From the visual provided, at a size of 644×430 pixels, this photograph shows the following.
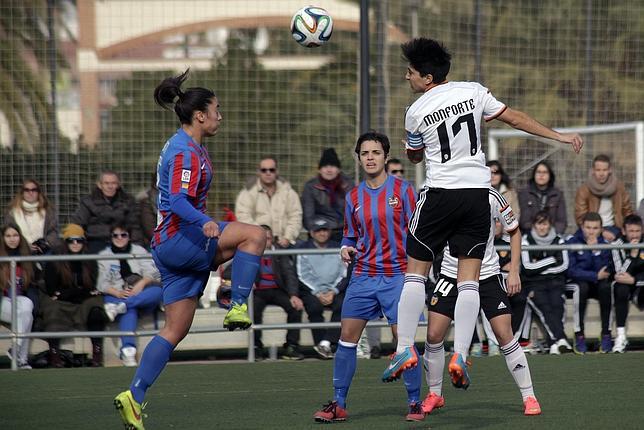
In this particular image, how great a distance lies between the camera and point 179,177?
6.25m

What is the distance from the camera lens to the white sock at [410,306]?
21.2ft

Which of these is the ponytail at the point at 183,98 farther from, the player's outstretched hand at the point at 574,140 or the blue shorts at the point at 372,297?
the player's outstretched hand at the point at 574,140

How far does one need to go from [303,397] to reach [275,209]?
442 centimetres

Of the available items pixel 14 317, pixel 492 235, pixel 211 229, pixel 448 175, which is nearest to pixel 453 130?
pixel 448 175

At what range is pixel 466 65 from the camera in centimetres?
1644

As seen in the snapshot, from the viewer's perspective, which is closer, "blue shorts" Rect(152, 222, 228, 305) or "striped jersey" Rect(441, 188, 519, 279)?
"blue shorts" Rect(152, 222, 228, 305)

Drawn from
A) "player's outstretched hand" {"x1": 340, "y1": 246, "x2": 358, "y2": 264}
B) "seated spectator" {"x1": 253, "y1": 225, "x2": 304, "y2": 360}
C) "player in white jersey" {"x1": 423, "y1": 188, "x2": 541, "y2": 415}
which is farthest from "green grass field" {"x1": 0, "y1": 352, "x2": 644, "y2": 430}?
"player's outstretched hand" {"x1": 340, "y1": 246, "x2": 358, "y2": 264}

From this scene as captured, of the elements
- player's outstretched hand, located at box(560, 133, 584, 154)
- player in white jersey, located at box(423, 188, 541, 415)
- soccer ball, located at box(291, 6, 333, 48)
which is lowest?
player in white jersey, located at box(423, 188, 541, 415)

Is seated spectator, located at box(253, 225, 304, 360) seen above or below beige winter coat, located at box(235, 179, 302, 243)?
below

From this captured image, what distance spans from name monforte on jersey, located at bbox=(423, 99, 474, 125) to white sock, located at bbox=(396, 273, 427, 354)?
907 millimetres

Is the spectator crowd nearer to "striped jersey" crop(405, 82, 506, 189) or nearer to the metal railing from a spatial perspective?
the metal railing

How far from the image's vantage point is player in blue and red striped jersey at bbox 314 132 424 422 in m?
7.09

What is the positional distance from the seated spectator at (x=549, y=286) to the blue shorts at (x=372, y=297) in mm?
4405

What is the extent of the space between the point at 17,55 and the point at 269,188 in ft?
15.1
